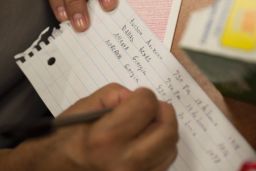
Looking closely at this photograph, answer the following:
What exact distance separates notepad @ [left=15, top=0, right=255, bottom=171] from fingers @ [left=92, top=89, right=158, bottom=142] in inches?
4.3

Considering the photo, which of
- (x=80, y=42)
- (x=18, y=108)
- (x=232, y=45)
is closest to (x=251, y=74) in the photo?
(x=232, y=45)

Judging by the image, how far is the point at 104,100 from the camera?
18.5 inches

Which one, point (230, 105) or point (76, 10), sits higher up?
point (76, 10)

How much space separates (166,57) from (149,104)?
140mm

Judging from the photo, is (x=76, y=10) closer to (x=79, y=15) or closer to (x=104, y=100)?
(x=79, y=15)

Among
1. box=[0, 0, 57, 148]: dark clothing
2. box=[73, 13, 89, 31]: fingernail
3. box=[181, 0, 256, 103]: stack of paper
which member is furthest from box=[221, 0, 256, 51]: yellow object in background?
box=[0, 0, 57, 148]: dark clothing

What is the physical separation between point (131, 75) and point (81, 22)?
0.11 metres

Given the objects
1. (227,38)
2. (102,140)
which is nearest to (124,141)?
(102,140)

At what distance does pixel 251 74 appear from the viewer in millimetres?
396

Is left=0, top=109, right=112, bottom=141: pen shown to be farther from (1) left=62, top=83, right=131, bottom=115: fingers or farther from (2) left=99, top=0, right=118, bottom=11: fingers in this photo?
(2) left=99, top=0, right=118, bottom=11: fingers

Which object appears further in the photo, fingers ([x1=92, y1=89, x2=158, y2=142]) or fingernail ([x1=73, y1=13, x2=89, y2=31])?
fingernail ([x1=73, y1=13, x2=89, y2=31])

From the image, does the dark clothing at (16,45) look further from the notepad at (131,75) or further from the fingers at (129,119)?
the fingers at (129,119)

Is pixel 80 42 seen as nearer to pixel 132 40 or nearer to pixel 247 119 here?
pixel 132 40

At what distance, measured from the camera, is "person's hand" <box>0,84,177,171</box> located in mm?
397
